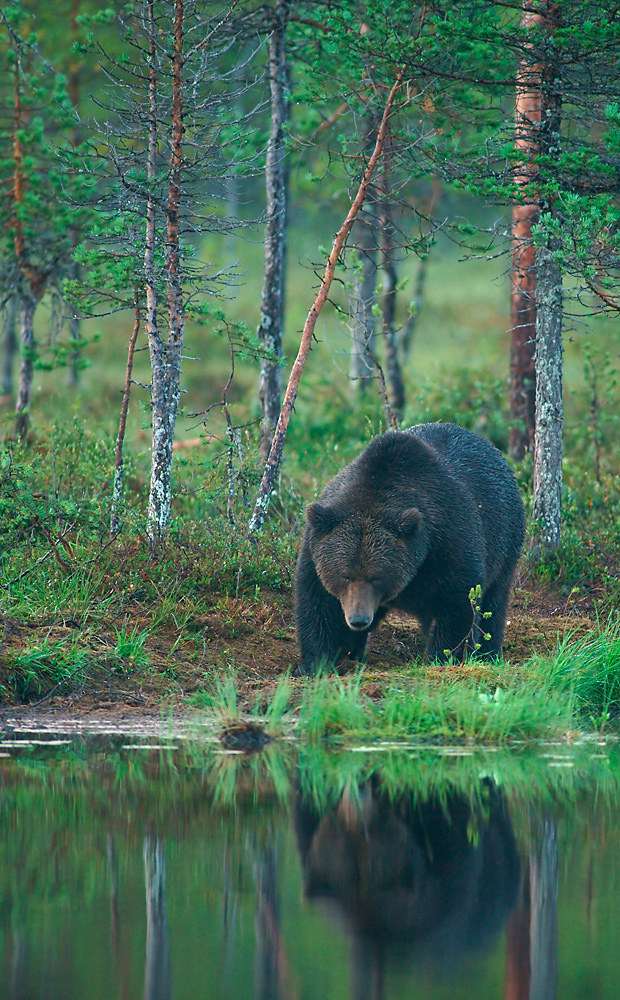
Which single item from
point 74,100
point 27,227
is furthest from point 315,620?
point 74,100

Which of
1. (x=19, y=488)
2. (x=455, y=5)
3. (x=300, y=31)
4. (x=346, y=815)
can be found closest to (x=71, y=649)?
(x=19, y=488)

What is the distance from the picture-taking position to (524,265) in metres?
13.0

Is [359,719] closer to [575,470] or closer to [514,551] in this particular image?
[514,551]

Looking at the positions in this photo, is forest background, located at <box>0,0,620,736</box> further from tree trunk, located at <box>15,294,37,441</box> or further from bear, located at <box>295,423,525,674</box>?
bear, located at <box>295,423,525,674</box>

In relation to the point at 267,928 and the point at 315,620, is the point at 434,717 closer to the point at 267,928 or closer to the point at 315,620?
the point at 315,620

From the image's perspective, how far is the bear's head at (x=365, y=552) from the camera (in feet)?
26.9

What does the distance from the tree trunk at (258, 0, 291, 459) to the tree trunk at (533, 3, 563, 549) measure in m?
2.79

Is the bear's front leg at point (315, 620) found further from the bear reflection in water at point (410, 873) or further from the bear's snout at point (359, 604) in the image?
the bear reflection in water at point (410, 873)

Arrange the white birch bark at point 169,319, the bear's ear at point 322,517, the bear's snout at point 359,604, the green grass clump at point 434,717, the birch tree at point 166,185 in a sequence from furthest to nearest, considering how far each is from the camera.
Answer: the white birch bark at point 169,319 → the birch tree at point 166,185 → the bear's ear at point 322,517 → the bear's snout at point 359,604 → the green grass clump at point 434,717

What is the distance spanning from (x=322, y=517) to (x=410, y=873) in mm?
3538

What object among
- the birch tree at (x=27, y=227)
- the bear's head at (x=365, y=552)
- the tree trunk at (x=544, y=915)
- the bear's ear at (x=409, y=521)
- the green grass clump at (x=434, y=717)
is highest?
the birch tree at (x=27, y=227)

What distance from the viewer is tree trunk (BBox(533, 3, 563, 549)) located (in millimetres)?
10953

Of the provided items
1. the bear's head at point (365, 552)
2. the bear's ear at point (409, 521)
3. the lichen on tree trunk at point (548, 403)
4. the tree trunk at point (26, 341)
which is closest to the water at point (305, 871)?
the bear's head at point (365, 552)

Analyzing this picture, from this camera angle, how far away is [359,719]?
7.28 metres
